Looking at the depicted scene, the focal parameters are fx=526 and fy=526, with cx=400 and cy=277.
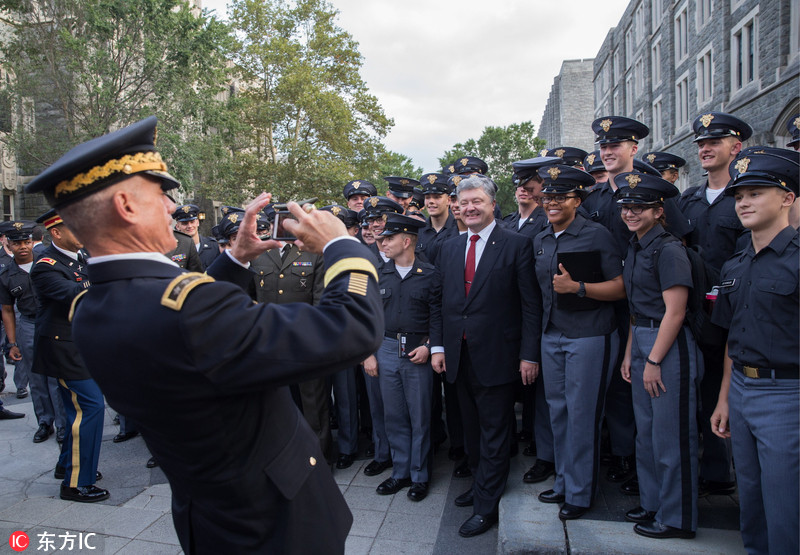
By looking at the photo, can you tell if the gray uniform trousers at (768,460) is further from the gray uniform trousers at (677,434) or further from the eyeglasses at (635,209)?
the eyeglasses at (635,209)

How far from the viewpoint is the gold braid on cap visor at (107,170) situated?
138cm

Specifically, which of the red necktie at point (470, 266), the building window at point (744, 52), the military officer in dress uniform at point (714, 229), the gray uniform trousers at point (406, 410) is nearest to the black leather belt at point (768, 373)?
the military officer in dress uniform at point (714, 229)

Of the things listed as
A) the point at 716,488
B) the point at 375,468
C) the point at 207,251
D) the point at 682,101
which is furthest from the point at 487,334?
the point at 682,101

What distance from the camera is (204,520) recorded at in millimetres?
1632

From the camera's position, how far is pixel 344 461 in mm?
4922

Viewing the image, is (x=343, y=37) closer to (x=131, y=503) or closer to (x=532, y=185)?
(x=532, y=185)

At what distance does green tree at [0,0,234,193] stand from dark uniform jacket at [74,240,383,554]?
15941 mm

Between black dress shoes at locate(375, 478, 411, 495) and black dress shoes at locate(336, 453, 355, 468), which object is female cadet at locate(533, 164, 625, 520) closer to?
black dress shoes at locate(375, 478, 411, 495)

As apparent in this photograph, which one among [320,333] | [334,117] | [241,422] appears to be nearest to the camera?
[320,333]

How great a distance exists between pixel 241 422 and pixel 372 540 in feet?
8.43

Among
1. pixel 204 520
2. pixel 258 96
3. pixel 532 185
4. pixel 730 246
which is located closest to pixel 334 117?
pixel 258 96

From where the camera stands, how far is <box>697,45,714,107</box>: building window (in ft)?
71.9

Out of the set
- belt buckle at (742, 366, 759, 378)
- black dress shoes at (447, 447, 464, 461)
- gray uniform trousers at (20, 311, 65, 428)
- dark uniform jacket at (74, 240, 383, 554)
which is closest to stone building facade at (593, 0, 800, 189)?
black dress shoes at (447, 447, 464, 461)

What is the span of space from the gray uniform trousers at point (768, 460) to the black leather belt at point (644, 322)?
0.56 meters
